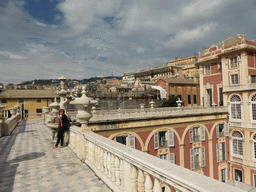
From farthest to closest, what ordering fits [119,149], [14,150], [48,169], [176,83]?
[176,83] < [14,150] < [48,169] < [119,149]

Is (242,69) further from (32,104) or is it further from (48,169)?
(32,104)

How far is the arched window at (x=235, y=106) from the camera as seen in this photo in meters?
22.0

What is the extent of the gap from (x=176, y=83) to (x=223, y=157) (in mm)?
19049

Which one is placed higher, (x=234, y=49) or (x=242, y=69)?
(x=234, y=49)

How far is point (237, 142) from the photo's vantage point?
73.7 feet

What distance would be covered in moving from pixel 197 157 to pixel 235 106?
8.51m

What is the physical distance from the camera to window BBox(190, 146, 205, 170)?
20.3 m

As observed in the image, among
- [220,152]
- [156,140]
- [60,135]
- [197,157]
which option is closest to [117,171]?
[60,135]

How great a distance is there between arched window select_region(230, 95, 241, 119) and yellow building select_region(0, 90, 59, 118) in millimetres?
29163

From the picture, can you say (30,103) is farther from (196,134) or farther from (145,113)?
(196,134)

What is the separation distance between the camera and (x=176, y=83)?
125 feet

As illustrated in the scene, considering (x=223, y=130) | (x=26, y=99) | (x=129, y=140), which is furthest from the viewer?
(x=26, y=99)

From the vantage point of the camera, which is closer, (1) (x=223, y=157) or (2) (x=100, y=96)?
(1) (x=223, y=157)

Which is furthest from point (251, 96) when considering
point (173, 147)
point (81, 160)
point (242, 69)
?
point (81, 160)
